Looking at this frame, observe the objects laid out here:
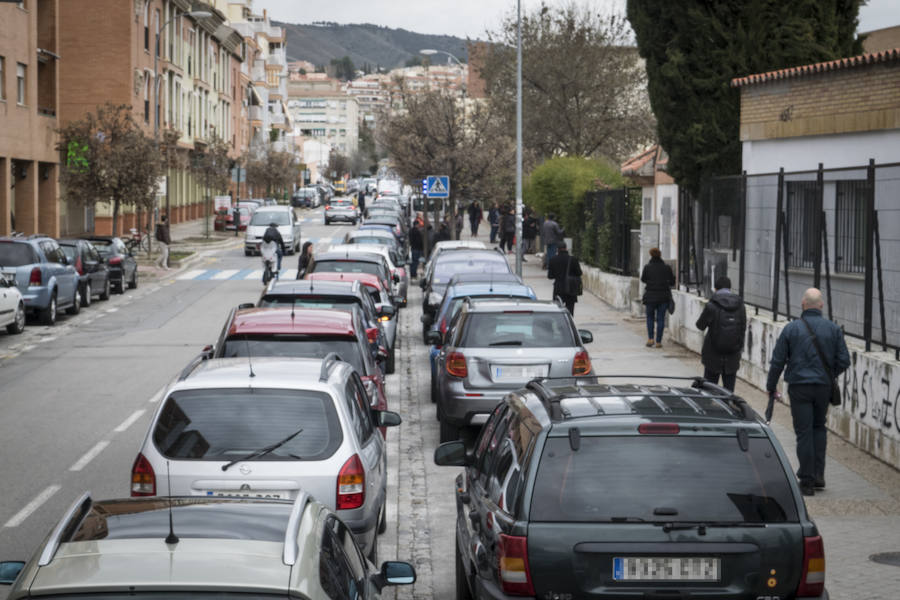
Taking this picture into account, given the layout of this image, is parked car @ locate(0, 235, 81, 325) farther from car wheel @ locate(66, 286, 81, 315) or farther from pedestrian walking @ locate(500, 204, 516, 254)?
pedestrian walking @ locate(500, 204, 516, 254)

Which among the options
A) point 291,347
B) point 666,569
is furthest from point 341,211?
point 666,569

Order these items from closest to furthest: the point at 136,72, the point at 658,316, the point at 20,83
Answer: the point at 658,316, the point at 20,83, the point at 136,72

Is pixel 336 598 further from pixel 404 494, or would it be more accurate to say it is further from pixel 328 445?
pixel 404 494

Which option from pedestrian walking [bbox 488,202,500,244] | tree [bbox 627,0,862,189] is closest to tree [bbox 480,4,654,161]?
pedestrian walking [bbox 488,202,500,244]

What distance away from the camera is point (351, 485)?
26.0ft

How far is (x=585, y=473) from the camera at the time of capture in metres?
5.83

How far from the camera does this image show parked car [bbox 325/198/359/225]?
254 feet

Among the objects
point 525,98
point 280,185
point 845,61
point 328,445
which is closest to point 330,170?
point 280,185

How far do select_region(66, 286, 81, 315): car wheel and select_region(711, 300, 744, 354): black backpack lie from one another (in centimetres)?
1778

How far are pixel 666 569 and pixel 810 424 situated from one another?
596cm

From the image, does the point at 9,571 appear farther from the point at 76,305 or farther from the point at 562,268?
the point at 76,305

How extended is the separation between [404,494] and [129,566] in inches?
320

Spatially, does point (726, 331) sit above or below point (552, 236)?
below

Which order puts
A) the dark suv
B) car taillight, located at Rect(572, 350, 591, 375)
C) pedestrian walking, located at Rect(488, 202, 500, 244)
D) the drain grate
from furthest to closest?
1. pedestrian walking, located at Rect(488, 202, 500, 244)
2. car taillight, located at Rect(572, 350, 591, 375)
3. the drain grate
4. the dark suv
